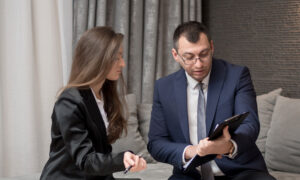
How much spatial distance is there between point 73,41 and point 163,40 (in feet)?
2.68

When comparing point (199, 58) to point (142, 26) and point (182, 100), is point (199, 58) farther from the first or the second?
point (142, 26)

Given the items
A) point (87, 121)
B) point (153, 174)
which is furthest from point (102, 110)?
point (153, 174)

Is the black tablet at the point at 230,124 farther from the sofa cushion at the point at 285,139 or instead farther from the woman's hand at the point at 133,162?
the sofa cushion at the point at 285,139

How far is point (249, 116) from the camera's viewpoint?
6.69 feet

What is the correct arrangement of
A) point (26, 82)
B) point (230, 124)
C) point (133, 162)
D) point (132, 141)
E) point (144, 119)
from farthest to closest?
point (144, 119) → point (132, 141) → point (26, 82) → point (230, 124) → point (133, 162)

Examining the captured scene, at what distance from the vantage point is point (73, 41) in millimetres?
3154

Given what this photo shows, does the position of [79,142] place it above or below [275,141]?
above

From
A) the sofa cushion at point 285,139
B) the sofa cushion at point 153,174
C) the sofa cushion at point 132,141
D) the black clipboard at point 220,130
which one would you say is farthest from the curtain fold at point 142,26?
the black clipboard at point 220,130

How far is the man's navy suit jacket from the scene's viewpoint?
6.75ft

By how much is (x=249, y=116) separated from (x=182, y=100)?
12.7 inches

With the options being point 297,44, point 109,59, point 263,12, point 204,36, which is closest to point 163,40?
point 263,12

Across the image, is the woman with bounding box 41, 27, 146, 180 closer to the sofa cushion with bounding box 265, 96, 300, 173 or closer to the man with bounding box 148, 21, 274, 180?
the man with bounding box 148, 21, 274, 180

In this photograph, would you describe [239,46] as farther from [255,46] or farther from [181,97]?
[181,97]

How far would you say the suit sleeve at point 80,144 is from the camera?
1.67 meters
